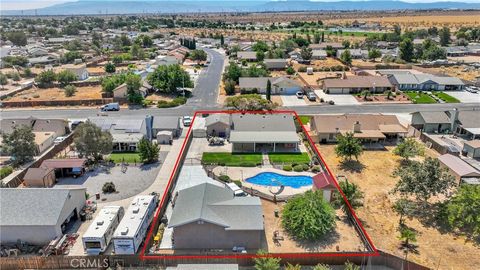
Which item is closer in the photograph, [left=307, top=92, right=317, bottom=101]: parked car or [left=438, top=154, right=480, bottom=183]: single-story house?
[left=438, top=154, right=480, bottom=183]: single-story house

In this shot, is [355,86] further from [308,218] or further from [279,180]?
[308,218]

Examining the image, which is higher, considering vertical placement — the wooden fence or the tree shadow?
the tree shadow

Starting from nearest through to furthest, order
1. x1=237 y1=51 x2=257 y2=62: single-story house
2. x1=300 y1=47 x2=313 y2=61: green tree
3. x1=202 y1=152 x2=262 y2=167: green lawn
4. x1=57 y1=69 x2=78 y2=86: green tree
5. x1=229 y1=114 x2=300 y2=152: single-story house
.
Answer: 1. x1=202 y1=152 x2=262 y2=167: green lawn
2. x1=229 y1=114 x2=300 y2=152: single-story house
3. x1=57 y1=69 x2=78 y2=86: green tree
4. x1=300 y1=47 x2=313 y2=61: green tree
5. x1=237 y1=51 x2=257 y2=62: single-story house

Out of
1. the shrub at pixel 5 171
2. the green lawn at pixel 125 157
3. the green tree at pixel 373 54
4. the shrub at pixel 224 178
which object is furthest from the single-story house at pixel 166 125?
the green tree at pixel 373 54

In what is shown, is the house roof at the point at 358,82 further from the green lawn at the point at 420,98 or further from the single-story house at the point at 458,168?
the single-story house at the point at 458,168

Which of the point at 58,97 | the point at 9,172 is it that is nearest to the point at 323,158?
the point at 9,172

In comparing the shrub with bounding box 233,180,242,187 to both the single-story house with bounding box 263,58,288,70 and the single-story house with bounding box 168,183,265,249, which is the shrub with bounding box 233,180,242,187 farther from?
the single-story house with bounding box 263,58,288,70

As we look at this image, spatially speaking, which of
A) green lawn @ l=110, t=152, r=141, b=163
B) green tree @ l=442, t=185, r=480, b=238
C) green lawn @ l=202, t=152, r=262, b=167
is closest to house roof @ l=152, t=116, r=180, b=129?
green lawn @ l=110, t=152, r=141, b=163
